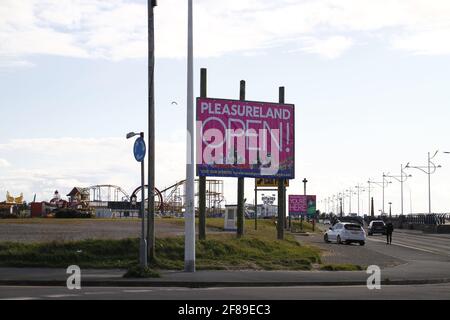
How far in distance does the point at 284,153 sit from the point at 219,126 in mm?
3991

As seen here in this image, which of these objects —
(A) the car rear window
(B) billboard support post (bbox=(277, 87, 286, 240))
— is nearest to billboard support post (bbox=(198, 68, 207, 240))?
(B) billboard support post (bbox=(277, 87, 286, 240))

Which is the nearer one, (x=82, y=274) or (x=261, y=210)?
(x=82, y=274)

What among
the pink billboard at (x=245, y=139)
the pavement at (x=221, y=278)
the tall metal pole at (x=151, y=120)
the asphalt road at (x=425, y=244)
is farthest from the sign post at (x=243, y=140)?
the asphalt road at (x=425, y=244)

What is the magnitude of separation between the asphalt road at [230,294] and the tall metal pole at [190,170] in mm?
3782

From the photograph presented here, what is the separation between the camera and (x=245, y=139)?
3011cm

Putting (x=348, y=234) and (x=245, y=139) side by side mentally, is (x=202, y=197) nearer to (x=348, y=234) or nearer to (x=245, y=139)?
(x=245, y=139)

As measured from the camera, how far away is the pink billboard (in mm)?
29016

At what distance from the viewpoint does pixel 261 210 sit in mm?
187250

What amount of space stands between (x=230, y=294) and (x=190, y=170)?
6394mm

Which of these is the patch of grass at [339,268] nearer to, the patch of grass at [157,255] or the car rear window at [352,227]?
the patch of grass at [157,255]

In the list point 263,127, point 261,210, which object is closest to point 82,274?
point 263,127
